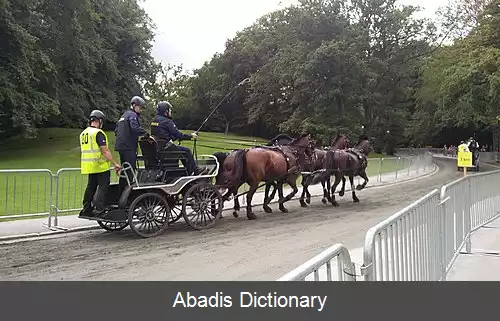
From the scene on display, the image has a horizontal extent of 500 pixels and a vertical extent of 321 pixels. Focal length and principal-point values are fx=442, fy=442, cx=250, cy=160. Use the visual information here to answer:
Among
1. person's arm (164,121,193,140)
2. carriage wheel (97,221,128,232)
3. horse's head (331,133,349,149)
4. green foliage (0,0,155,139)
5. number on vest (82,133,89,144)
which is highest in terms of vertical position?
green foliage (0,0,155,139)

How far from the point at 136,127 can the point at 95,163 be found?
0.92 m

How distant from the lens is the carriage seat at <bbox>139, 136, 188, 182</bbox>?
8.27 metres

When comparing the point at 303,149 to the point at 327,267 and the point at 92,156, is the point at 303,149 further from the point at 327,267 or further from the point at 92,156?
the point at 327,267

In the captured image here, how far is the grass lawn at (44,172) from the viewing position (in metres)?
9.47

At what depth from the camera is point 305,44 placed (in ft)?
→ 133

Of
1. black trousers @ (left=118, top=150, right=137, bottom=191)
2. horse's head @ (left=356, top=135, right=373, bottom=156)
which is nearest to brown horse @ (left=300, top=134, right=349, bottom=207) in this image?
horse's head @ (left=356, top=135, right=373, bottom=156)

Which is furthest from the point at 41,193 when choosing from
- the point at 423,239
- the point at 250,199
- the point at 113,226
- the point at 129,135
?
the point at 423,239

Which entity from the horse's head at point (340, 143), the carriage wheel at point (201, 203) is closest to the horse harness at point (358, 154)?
the horse's head at point (340, 143)

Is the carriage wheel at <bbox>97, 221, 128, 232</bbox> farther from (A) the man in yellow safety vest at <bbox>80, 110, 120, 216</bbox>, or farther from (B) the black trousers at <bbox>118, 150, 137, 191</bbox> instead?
(B) the black trousers at <bbox>118, 150, 137, 191</bbox>

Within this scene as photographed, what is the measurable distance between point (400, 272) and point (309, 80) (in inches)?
1444

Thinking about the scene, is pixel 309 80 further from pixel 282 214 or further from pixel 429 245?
pixel 429 245

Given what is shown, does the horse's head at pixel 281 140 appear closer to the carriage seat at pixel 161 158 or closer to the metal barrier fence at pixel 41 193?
the carriage seat at pixel 161 158
